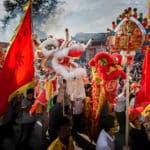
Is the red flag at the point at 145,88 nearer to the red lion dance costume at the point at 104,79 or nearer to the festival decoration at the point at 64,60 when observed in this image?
the red lion dance costume at the point at 104,79

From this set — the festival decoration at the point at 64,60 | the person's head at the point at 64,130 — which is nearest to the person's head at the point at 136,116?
the festival decoration at the point at 64,60

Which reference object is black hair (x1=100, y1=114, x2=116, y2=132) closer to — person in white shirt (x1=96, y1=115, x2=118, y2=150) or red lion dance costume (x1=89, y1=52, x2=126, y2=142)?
person in white shirt (x1=96, y1=115, x2=118, y2=150)

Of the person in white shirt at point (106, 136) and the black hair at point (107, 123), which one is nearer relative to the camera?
the person in white shirt at point (106, 136)

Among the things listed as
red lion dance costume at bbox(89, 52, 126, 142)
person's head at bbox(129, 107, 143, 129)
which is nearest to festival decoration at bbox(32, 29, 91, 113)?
red lion dance costume at bbox(89, 52, 126, 142)

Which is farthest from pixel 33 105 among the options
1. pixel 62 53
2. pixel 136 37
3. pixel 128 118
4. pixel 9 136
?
pixel 136 37

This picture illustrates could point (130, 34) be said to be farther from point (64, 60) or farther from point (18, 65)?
point (18, 65)

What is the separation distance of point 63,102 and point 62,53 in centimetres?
98

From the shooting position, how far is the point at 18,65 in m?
5.29

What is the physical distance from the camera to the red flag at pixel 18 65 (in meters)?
5.10

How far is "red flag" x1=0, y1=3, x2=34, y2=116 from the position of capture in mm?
5102

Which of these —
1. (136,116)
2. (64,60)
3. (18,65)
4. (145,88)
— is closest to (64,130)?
(136,116)

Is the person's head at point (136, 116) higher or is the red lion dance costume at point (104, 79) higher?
the red lion dance costume at point (104, 79)

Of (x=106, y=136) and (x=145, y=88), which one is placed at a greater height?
(x=145, y=88)

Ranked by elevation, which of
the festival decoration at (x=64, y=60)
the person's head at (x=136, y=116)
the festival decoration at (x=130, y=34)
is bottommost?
the person's head at (x=136, y=116)
